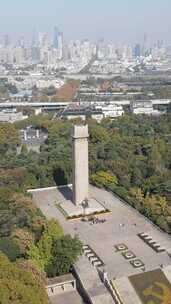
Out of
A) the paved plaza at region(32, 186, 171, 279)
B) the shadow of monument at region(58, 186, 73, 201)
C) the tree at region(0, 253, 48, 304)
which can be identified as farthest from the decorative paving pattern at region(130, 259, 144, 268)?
the shadow of monument at region(58, 186, 73, 201)

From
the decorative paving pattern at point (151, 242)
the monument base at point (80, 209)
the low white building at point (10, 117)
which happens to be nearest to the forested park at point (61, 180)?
the decorative paving pattern at point (151, 242)

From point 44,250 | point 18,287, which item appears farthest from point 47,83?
point 18,287

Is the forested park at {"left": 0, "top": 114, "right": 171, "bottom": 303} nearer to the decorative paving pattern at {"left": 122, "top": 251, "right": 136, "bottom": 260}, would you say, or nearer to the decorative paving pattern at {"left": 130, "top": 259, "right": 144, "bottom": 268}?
the decorative paving pattern at {"left": 122, "top": 251, "right": 136, "bottom": 260}

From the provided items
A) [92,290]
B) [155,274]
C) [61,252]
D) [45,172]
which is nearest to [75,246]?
[61,252]

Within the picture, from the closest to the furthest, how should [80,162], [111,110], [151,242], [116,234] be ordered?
[151,242] → [116,234] → [80,162] → [111,110]

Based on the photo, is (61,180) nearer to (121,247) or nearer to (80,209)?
(80,209)

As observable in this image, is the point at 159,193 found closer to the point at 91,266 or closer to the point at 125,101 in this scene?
the point at 91,266
